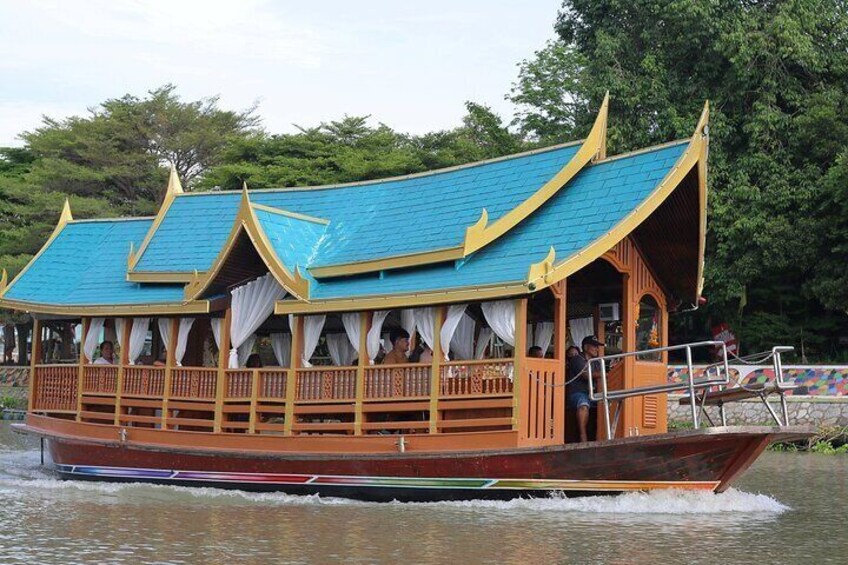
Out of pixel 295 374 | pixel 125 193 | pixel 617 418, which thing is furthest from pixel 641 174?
pixel 125 193

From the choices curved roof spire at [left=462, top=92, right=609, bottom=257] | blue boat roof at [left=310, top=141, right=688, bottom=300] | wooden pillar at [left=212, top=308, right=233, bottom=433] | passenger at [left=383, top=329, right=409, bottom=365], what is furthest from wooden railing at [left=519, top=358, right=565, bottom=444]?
wooden pillar at [left=212, top=308, right=233, bottom=433]

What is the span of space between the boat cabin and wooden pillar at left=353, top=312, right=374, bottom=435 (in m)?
0.02

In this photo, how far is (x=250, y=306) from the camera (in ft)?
49.2

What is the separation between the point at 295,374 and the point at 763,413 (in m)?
14.1

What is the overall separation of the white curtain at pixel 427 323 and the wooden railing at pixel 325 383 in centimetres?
102

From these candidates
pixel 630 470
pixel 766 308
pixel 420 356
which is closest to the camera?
Answer: pixel 630 470

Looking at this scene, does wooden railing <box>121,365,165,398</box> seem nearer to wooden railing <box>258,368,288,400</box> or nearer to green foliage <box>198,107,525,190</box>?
wooden railing <box>258,368,288,400</box>

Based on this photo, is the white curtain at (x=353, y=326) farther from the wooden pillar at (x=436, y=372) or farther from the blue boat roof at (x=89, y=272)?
the blue boat roof at (x=89, y=272)

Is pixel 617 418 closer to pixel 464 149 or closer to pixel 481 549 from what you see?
pixel 481 549

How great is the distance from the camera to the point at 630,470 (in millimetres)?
11969

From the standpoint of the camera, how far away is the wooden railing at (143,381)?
15.5m

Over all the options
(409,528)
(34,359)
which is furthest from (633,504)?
(34,359)

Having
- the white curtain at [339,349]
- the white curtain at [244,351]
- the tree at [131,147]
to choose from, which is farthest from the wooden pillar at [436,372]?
the tree at [131,147]

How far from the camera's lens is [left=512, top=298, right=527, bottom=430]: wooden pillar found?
12.2 metres
